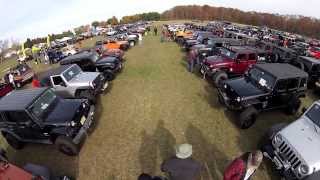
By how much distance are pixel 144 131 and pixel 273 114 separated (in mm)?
5181

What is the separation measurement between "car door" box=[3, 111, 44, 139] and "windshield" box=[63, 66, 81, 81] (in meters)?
3.79

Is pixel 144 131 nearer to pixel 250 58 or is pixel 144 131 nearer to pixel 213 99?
pixel 213 99

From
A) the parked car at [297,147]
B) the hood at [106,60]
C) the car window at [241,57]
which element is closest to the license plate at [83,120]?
the parked car at [297,147]

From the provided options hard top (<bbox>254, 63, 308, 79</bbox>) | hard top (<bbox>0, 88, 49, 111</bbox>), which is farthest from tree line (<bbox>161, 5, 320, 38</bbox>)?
hard top (<bbox>0, 88, 49, 111</bbox>)

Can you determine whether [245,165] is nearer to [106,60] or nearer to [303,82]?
[303,82]

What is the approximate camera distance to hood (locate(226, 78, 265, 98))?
359 inches

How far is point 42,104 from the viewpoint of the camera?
8.50 m

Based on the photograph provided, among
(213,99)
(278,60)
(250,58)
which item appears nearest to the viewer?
(213,99)

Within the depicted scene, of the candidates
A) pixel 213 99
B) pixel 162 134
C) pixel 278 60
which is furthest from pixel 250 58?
pixel 162 134

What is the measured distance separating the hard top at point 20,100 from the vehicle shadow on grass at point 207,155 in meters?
5.29

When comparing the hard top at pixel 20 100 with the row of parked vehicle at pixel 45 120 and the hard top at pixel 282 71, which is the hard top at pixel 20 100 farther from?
the hard top at pixel 282 71

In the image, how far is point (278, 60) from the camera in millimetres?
14953

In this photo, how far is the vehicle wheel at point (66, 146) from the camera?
7.60 meters

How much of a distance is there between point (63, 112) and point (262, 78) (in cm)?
729
